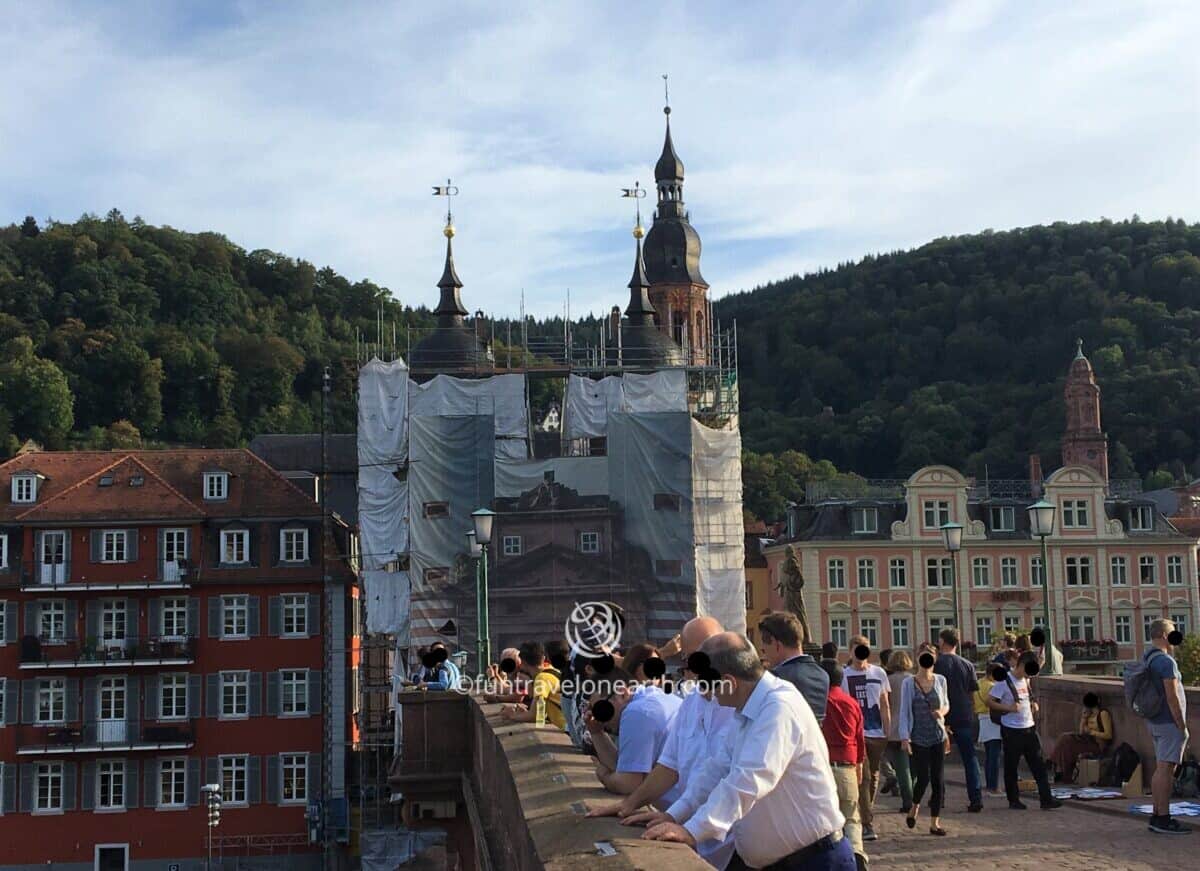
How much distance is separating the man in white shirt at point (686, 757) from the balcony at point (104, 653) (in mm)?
41233

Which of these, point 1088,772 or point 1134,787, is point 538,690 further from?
point 1088,772

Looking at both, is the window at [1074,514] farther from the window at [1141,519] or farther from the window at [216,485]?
the window at [216,485]

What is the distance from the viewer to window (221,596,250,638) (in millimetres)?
47438

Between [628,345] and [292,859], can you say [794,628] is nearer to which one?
[292,859]

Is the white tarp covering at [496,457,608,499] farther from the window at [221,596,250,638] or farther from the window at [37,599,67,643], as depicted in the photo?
the window at [37,599,67,643]

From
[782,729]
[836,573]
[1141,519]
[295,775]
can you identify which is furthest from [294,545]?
[782,729]

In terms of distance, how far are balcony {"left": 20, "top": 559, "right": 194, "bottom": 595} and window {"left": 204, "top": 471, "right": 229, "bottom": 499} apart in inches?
111

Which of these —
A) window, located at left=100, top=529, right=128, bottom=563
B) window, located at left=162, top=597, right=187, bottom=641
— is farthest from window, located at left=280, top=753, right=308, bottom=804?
window, located at left=100, top=529, right=128, bottom=563

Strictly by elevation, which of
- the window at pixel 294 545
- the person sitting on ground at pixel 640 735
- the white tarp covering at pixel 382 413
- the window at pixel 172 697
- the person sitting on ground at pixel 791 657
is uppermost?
the white tarp covering at pixel 382 413

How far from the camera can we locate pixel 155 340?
10256 centimetres

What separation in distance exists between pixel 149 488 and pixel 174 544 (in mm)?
2191

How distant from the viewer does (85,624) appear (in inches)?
1841

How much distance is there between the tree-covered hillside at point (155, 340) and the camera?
91938 mm

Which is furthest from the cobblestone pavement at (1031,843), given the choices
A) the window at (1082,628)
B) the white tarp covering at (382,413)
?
the window at (1082,628)
